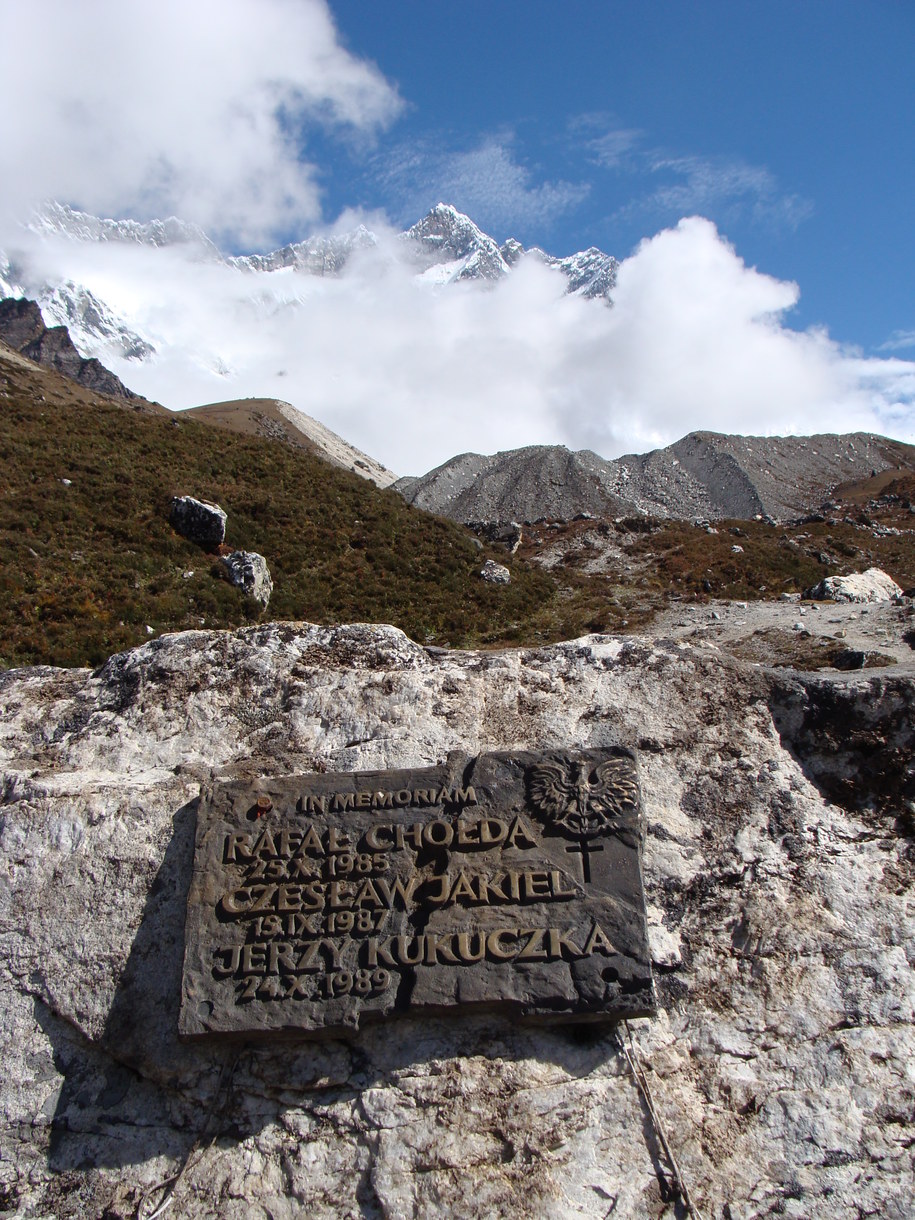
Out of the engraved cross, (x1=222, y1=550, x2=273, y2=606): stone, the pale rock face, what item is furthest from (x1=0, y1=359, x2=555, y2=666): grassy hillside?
the engraved cross

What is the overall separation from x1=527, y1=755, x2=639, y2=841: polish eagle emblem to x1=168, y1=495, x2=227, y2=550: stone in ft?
70.4

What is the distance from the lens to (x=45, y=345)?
127 m

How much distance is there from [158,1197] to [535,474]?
65.3 metres

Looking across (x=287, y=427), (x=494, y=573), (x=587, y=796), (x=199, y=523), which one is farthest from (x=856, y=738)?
(x=287, y=427)

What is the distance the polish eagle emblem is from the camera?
18.0 feet

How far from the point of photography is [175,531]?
81.6 feet

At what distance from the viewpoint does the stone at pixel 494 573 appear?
28.7 meters

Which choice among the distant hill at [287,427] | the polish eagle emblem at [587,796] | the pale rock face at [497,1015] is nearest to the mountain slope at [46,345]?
the distant hill at [287,427]

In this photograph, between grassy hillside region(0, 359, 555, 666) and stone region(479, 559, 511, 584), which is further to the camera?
stone region(479, 559, 511, 584)

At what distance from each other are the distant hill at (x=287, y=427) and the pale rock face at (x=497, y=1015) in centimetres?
7951

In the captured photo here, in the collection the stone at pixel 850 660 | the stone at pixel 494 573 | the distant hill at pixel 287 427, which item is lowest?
the stone at pixel 850 660

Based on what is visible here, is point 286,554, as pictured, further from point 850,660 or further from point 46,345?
point 46,345

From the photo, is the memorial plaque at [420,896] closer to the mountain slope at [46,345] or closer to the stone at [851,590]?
the stone at [851,590]

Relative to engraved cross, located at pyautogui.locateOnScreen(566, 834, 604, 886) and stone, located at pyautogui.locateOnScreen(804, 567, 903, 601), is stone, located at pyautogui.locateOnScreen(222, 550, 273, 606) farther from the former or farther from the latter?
engraved cross, located at pyautogui.locateOnScreen(566, 834, 604, 886)
